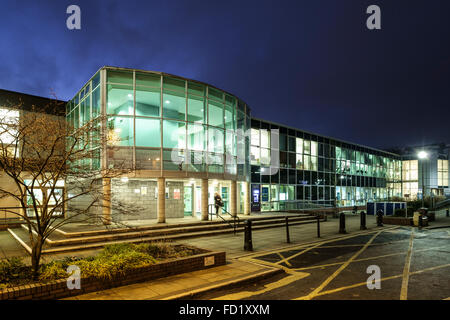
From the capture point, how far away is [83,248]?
37.4 feet

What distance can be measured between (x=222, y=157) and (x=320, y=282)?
12.8 m

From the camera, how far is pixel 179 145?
18.5m

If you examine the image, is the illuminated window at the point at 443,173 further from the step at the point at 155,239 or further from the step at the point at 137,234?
the step at the point at 137,234

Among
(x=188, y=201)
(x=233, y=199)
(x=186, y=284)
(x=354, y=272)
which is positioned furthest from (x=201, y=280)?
(x=188, y=201)

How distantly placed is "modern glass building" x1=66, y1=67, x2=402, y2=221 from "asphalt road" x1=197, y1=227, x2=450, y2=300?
6476 millimetres

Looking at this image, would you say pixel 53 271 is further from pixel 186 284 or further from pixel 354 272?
pixel 354 272

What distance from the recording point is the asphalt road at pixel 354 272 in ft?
22.3

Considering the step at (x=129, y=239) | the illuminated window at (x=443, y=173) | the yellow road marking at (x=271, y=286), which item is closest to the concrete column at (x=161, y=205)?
the step at (x=129, y=239)

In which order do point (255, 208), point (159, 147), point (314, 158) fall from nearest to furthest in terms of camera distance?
1. point (159, 147)
2. point (255, 208)
3. point (314, 158)

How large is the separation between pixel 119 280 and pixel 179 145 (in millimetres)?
12060

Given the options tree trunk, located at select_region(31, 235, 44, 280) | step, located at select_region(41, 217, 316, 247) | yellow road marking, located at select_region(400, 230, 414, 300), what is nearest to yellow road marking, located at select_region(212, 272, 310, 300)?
yellow road marking, located at select_region(400, 230, 414, 300)
